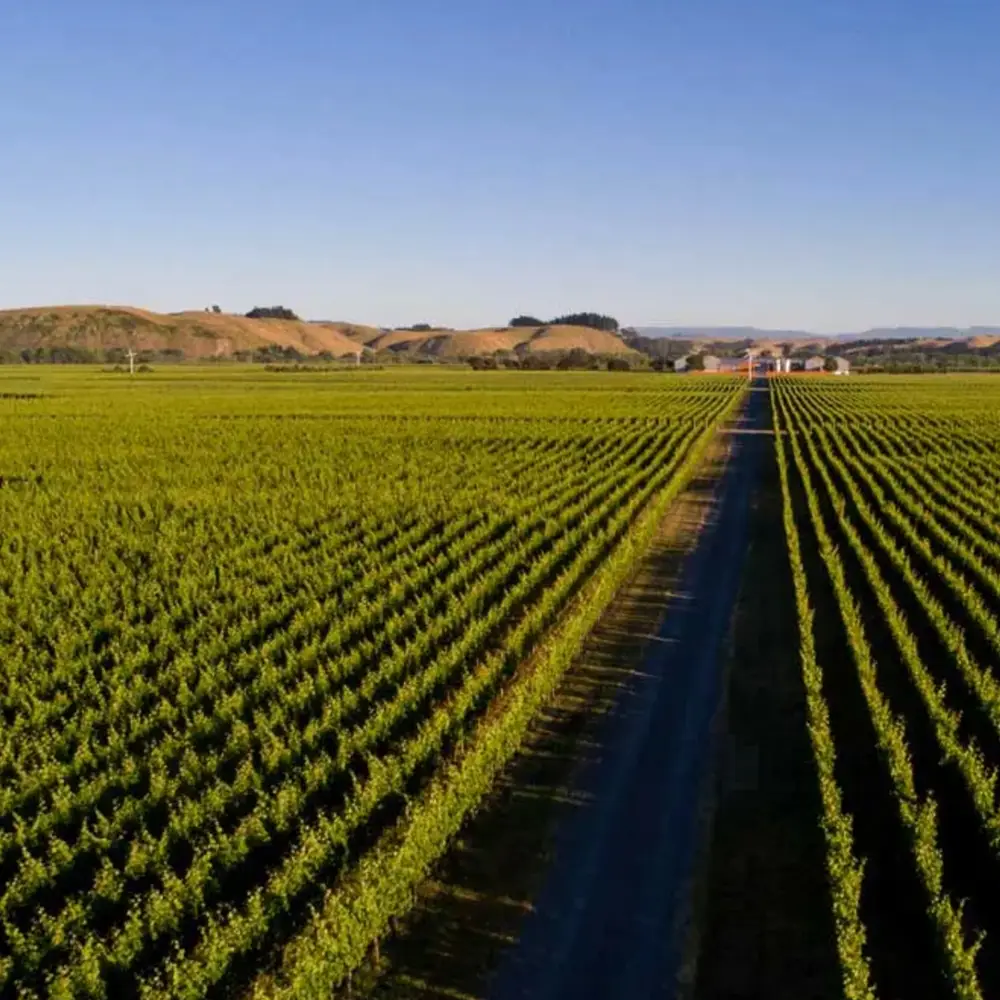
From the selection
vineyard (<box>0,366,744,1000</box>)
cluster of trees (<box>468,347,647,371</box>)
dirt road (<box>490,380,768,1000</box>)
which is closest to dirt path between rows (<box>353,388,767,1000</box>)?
dirt road (<box>490,380,768,1000</box>)

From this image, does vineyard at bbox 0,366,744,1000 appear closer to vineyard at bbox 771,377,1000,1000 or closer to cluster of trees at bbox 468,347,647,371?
vineyard at bbox 771,377,1000,1000

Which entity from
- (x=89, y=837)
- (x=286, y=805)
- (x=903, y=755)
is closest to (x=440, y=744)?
(x=286, y=805)

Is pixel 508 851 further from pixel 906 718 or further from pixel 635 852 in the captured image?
pixel 906 718

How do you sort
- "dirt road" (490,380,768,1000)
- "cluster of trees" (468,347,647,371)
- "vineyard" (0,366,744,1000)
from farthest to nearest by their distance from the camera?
"cluster of trees" (468,347,647,371) < "dirt road" (490,380,768,1000) < "vineyard" (0,366,744,1000)

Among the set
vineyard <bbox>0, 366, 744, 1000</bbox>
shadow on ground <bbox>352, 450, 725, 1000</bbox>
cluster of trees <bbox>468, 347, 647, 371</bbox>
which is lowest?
shadow on ground <bbox>352, 450, 725, 1000</bbox>

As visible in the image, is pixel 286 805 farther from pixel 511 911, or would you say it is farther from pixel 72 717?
pixel 72 717

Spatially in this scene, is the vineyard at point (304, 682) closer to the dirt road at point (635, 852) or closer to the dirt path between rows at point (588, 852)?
the dirt path between rows at point (588, 852)

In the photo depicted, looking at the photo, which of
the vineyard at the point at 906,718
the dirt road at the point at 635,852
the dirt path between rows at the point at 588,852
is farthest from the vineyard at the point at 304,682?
the dirt road at the point at 635,852

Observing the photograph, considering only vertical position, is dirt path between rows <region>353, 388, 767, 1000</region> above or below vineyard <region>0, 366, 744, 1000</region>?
below
